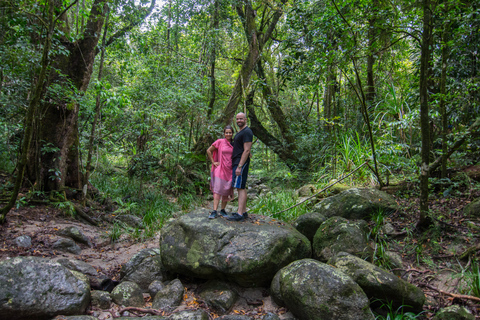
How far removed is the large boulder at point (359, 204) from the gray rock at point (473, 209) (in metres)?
0.98

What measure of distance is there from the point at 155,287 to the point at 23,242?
233cm

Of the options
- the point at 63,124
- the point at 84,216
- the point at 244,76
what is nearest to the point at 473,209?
the point at 84,216

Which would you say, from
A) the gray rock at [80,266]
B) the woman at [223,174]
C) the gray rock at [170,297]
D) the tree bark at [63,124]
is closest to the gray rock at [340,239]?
the woman at [223,174]

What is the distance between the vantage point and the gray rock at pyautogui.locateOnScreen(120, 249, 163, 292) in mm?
4270

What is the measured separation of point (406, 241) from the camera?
4.32 meters

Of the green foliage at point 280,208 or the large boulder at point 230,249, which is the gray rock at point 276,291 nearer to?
the large boulder at point 230,249

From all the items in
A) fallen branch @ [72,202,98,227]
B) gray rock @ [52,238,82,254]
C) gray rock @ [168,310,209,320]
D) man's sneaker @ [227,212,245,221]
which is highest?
man's sneaker @ [227,212,245,221]

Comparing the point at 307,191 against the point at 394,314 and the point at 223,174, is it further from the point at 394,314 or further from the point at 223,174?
the point at 394,314

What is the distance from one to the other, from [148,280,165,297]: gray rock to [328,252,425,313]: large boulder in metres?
2.67

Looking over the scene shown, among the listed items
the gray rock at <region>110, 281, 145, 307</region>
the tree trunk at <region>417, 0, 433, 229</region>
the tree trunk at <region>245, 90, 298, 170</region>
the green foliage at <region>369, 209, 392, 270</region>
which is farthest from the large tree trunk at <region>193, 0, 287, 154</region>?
the tree trunk at <region>417, 0, 433, 229</region>

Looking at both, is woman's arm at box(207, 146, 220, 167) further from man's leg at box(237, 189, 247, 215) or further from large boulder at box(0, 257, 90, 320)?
large boulder at box(0, 257, 90, 320)

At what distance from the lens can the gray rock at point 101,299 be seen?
11.7 ft

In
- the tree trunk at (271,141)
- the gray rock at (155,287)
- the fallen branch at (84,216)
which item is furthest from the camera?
the tree trunk at (271,141)

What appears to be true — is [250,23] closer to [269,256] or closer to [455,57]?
[455,57]
